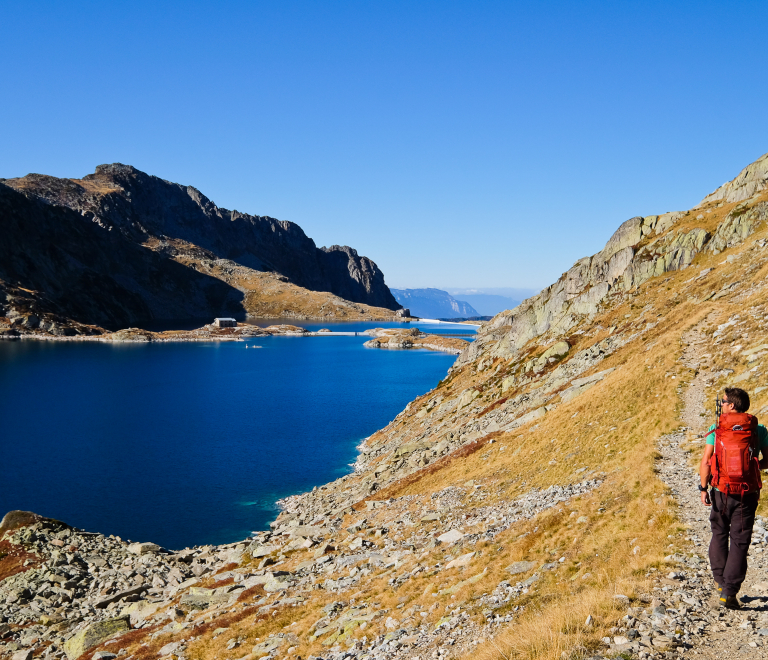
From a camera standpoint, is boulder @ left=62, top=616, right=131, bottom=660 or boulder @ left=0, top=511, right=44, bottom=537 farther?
boulder @ left=0, top=511, right=44, bottom=537

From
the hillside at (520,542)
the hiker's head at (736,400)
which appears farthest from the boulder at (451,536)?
the hiker's head at (736,400)

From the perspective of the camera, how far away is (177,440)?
279 feet

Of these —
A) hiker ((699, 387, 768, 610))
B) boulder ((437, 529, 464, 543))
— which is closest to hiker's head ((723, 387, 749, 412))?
hiker ((699, 387, 768, 610))

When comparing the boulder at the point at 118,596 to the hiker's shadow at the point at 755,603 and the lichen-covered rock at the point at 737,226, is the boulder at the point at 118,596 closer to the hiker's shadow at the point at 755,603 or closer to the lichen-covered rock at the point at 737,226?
the hiker's shadow at the point at 755,603

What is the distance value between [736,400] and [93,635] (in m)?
32.2

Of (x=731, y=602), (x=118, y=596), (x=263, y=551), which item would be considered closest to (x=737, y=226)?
(x=263, y=551)

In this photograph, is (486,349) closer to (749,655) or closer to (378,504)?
(378,504)

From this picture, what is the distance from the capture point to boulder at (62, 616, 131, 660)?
2827 cm

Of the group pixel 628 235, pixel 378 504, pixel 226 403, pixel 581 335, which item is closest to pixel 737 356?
pixel 378 504

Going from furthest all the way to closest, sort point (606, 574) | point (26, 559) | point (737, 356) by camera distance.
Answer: point (26, 559) → point (737, 356) → point (606, 574)

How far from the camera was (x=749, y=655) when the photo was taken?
9.64 meters

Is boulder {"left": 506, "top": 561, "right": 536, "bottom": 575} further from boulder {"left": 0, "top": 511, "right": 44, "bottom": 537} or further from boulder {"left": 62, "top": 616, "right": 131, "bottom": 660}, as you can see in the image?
boulder {"left": 0, "top": 511, "right": 44, "bottom": 537}

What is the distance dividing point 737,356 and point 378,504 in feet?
82.9

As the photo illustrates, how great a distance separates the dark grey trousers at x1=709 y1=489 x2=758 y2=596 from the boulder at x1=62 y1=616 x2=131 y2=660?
2909 cm
